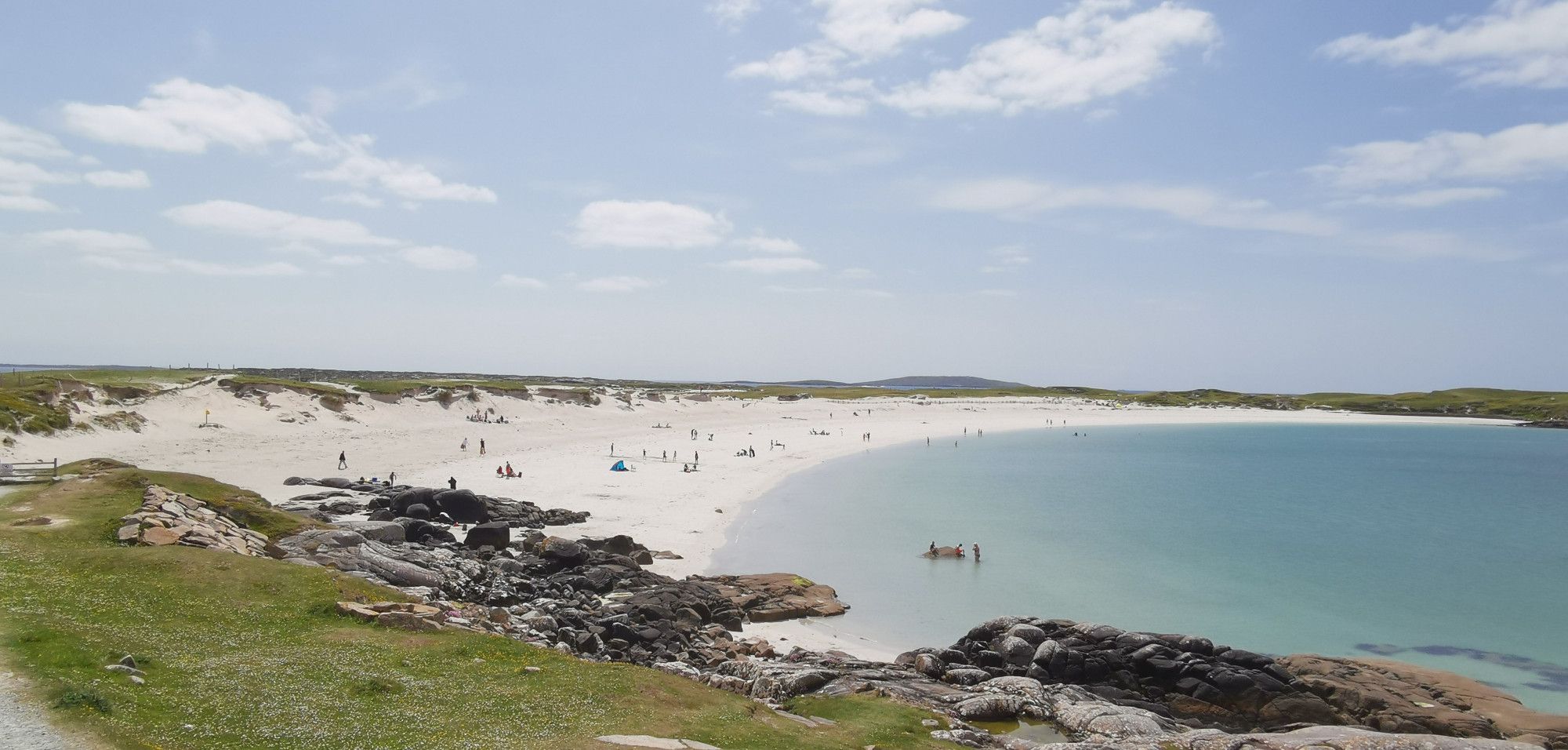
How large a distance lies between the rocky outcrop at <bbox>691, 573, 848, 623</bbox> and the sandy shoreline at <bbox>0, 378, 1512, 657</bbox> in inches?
37.7

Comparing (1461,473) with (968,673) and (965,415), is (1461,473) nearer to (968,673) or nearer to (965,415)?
(965,415)

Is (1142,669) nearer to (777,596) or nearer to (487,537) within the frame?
(777,596)

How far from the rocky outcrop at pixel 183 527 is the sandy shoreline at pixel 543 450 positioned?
14580mm

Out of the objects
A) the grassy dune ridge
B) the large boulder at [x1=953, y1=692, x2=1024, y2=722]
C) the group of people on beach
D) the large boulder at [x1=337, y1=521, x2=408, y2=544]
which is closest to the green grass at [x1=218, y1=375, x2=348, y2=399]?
the grassy dune ridge

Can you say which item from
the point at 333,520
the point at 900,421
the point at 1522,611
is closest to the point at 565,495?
the point at 333,520

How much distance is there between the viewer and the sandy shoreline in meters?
42.4

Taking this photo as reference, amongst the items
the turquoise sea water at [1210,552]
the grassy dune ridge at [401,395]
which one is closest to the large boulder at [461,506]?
the turquoise sea water at [1210,552]

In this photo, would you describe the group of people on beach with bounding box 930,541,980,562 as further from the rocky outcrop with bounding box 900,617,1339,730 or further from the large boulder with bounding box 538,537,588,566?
the large boulder with bounding box 538,537,588,566

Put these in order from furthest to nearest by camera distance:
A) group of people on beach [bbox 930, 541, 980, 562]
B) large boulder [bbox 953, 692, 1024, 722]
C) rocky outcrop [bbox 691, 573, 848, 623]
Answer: group of people on beach [bbox 930, 541, 980, 562] < rocky outcrop [bbox 691, 573, 848, 623] < large boulder [bbox 953, 692, 1024, 722]

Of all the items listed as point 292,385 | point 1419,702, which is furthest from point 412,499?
point 292,385

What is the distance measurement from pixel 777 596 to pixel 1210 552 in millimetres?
26996

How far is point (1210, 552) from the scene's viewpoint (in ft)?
138

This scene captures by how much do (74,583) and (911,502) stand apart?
43.6m

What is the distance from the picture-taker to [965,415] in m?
145
